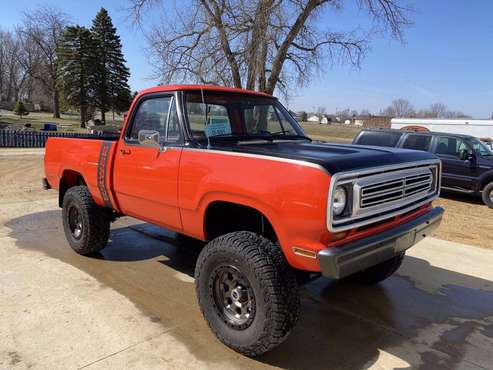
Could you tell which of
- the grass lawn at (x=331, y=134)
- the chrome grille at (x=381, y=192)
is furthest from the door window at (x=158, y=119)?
the grass lawn at (x=331, y=134)

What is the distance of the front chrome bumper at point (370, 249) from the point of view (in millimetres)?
2635

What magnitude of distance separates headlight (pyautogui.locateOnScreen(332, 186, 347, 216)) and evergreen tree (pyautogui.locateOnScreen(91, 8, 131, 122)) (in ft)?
153

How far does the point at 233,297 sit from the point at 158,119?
195 centimetres

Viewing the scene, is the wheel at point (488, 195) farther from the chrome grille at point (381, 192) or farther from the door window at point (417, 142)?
the chrome grille at point (381, 192)

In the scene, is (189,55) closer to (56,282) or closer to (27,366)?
(56,282)

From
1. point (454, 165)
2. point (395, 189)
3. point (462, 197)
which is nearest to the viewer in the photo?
point (395, 189)

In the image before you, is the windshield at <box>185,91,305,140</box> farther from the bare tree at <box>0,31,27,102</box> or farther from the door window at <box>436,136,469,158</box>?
the bare tree at <box>0,31,27,102</box>

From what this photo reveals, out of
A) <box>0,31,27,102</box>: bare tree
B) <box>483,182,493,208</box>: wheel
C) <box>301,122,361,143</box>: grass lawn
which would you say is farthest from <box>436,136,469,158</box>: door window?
<box>0,31,27,102</box>: bare tree

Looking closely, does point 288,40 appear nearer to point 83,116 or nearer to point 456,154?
point 456,154

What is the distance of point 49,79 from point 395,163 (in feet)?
210

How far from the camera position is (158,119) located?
13.5 feet

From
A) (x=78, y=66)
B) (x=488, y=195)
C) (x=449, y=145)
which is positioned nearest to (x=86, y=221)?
(x=488, y=195)

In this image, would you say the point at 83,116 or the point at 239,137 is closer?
the point at 239,137

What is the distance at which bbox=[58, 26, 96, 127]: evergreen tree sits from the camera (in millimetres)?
44250
